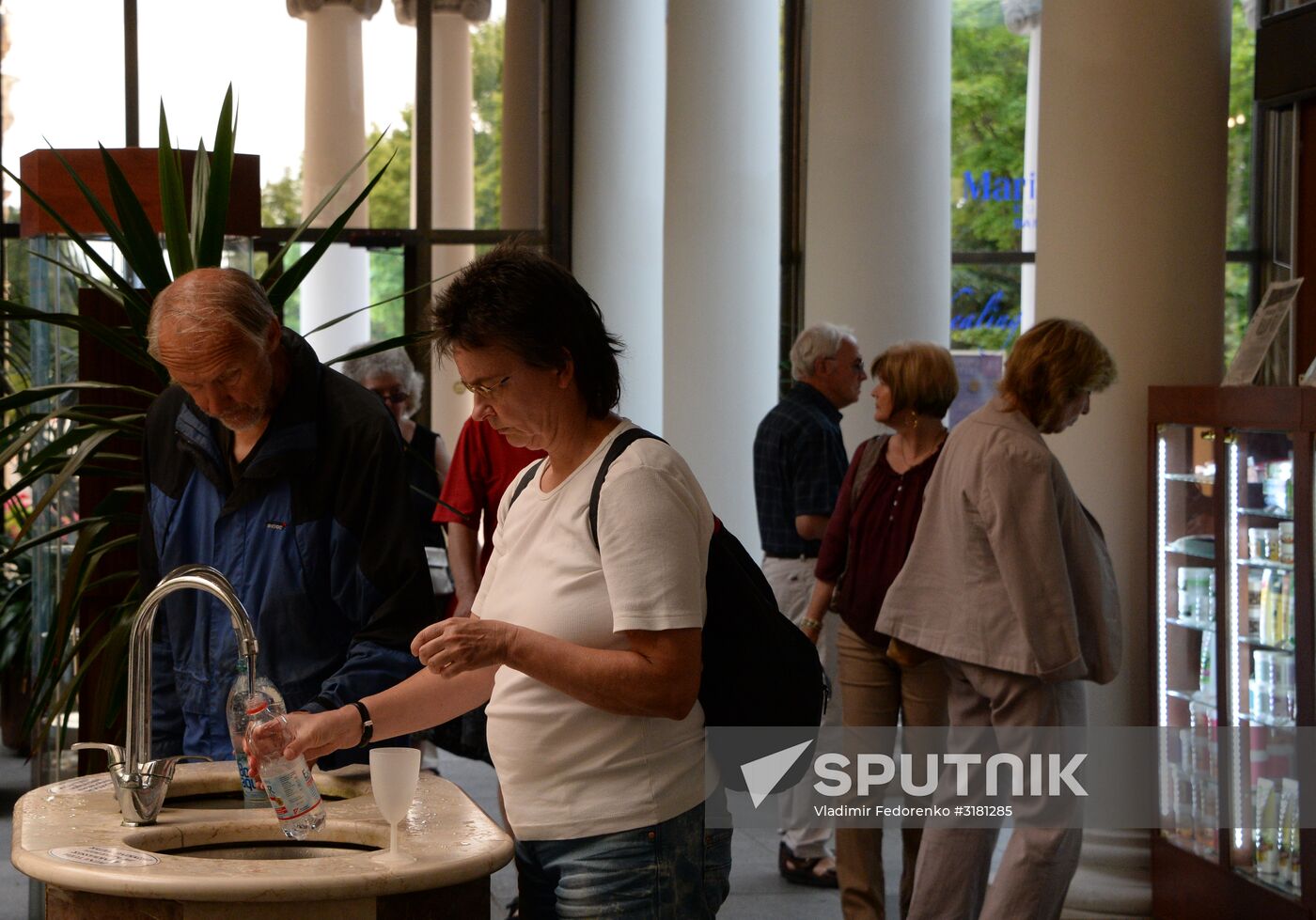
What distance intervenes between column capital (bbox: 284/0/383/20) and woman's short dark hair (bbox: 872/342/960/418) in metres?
5.98

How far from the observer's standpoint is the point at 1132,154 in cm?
465

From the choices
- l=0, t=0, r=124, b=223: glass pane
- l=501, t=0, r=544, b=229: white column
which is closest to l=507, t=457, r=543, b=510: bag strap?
l=501, t=0, r=544, b=229: white column

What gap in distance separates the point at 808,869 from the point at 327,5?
6.27 m

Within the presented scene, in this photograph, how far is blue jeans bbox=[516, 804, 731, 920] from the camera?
1.99 metres

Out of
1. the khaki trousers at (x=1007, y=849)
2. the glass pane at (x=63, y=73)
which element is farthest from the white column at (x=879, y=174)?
the glass pane at (x=63, y=73)

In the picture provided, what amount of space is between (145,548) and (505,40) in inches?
277

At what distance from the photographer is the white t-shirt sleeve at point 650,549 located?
6.28ft

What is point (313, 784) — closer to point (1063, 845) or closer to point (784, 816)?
point (1063, 845)

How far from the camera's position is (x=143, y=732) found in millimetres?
2205

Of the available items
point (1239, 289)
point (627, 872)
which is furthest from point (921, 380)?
point (1239, 289)

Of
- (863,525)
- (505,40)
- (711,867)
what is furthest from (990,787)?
(505,40)

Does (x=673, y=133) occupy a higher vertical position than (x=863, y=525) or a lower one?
higher

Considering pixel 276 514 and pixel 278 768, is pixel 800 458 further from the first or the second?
pixel 278 768

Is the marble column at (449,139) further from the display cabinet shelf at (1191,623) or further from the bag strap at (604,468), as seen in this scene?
the bag strap at (604,468)
